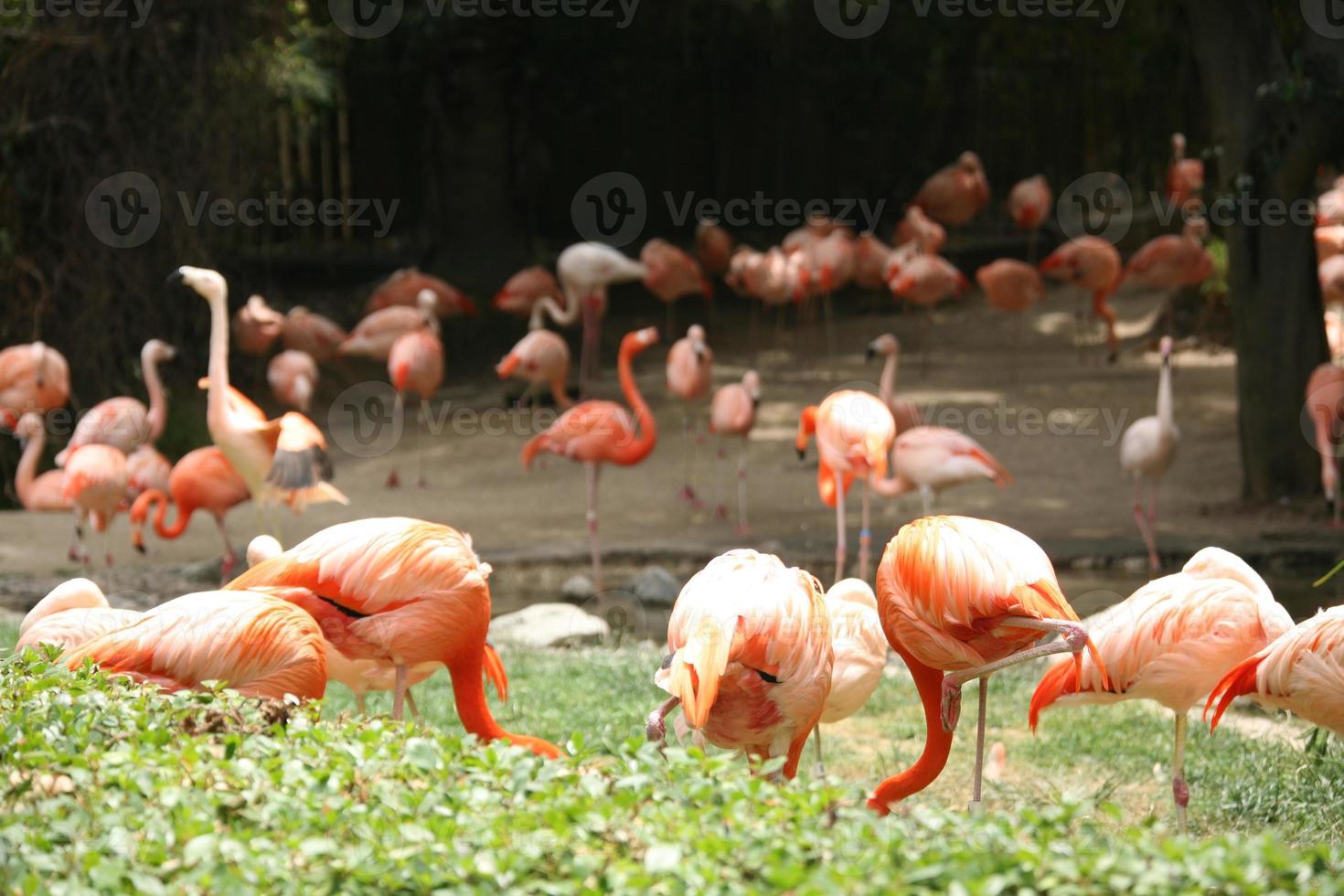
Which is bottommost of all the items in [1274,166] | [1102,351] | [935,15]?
[1102,351]

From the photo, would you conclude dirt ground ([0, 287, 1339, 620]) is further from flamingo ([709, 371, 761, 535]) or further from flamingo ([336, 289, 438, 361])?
flamingo ([336, 289, 438, 361])

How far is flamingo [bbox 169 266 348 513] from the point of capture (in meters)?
6.86

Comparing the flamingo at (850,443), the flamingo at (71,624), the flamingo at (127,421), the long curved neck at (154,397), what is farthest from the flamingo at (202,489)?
the flamingo at (71,624)

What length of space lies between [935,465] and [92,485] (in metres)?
4.21

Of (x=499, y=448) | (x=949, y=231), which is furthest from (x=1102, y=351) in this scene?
(x=499, y=448)

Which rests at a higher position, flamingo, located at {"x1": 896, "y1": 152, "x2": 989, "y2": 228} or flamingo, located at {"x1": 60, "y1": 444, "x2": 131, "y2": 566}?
flamingo, located at {"x1": 896, "y1": 152, "x2": 989, "y2": 228}

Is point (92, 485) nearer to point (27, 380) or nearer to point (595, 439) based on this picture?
point (27, 380)

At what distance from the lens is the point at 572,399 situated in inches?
492

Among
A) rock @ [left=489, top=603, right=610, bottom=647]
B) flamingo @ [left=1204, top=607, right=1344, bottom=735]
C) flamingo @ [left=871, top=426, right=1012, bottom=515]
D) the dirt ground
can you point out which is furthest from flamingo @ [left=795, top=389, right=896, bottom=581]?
flamingo @ [left=1204, top=607, right=1344, bottom=735]

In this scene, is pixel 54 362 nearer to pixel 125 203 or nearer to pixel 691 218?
pixel 125 203

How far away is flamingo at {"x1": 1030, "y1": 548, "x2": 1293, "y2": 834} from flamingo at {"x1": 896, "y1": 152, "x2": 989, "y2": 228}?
11.5 m

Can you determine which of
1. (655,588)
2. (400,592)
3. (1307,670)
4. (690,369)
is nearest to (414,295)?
(690,369)

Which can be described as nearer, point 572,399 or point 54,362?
point 54,362

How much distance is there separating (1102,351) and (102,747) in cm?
1157
